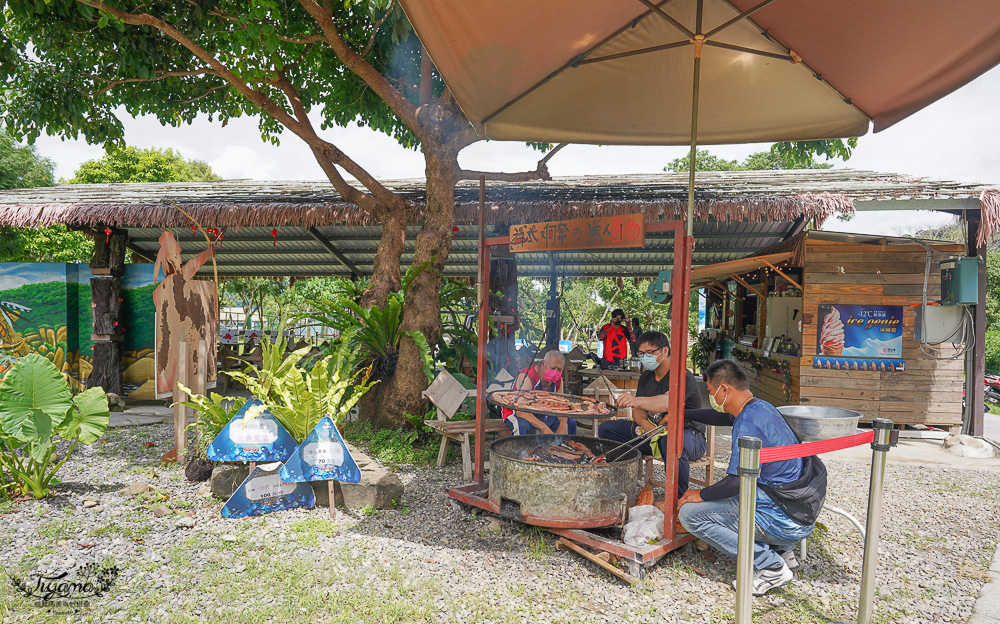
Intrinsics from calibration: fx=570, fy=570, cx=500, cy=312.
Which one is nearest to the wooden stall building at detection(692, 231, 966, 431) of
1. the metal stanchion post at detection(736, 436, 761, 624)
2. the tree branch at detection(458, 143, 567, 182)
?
the tree branch at detection(458, 143, 567, 182)

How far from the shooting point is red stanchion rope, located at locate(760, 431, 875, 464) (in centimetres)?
287

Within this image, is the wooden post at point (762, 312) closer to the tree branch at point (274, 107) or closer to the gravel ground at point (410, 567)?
the gravel ground at point (410, 567)

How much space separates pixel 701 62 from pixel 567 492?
3.36 m

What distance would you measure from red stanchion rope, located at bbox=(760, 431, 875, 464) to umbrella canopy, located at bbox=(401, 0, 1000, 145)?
2190 mm

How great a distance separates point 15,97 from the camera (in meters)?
7.37

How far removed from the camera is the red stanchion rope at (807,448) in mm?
2869

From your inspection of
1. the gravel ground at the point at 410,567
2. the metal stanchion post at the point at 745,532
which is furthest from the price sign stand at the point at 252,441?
the metal stanchion post at the point at 745,532

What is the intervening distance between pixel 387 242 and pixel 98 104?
443 cm

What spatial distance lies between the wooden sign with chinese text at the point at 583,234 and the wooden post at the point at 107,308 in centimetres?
814

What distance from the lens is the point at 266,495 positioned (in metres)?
4.78

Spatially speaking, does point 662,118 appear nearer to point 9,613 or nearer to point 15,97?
point 9,613

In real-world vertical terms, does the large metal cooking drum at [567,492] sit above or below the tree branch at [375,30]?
below

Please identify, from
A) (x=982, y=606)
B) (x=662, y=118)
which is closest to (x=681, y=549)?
(x=982, y=606)

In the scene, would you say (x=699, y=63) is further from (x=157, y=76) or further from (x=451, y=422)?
(x=157, y=76)
